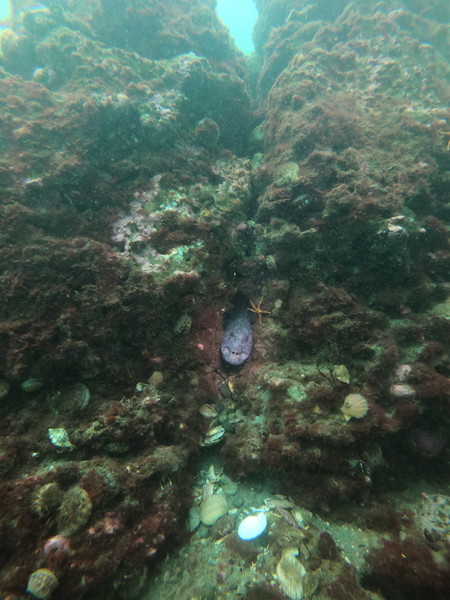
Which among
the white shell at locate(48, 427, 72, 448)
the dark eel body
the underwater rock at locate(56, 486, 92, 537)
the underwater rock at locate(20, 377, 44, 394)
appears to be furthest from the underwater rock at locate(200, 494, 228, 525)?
the underwater rock at locate(20, 377, 44, 394)

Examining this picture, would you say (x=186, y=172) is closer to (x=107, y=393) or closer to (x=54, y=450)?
(x=107, y=393)

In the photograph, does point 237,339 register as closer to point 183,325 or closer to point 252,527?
point 183,325

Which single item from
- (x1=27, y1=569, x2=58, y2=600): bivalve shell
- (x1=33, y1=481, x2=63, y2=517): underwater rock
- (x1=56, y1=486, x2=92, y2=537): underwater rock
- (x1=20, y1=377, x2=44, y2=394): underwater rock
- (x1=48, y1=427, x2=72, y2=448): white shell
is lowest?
(x1=27, y1=569, x2=58, y2=600): bivalve shell

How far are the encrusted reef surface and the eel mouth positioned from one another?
0.38 feet

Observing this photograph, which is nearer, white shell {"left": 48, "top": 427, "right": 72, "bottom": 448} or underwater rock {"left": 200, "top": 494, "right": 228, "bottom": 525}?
white shell {"left": 48, "top": 427, "right": 72, "bottom": 448}

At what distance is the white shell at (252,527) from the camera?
307 centimetres

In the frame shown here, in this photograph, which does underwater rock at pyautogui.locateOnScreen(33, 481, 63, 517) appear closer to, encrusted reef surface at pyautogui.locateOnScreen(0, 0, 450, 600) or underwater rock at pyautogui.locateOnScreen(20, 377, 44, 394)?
encrusted reef surface at pyautogui.locateOnScreen(0, 0, 450, 600)

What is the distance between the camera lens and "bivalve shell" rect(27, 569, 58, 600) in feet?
6.72

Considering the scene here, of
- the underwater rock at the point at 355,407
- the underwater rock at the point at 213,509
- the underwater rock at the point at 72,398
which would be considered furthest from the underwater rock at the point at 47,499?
the underwater rock at the point at 355,407

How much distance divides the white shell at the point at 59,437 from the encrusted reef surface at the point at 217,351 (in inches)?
0.8

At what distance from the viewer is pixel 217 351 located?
4965mm

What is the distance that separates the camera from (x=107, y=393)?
143 inches

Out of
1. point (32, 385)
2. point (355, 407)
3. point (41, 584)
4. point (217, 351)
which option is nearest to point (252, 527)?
point (355, 407)

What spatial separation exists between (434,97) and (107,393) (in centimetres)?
1250
